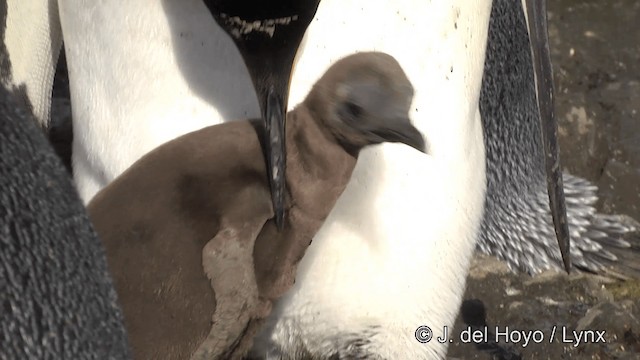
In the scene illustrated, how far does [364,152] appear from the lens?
3.93ft

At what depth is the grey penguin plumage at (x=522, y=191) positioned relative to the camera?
1.82 metres

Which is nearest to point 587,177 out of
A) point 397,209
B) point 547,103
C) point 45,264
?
point 547,103

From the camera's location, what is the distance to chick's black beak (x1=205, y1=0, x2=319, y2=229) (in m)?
0.97

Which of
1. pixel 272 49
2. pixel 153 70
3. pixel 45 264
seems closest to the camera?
pixel 45 264

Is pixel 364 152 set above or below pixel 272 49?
below

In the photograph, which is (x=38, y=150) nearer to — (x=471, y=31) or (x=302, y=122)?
(x=302, y=122)

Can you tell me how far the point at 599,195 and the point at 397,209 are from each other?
0.89 metres

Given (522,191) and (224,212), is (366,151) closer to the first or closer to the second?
(224,212)

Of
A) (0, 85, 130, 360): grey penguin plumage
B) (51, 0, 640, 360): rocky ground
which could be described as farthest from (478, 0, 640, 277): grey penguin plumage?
(0, 85, 130, 360): grey penguin plumage

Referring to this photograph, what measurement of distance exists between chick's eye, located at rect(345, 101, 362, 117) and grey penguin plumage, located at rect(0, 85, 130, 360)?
0.87 feet

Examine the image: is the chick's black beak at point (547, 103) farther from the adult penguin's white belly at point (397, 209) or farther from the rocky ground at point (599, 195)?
the rocky ground at point (599, 195)

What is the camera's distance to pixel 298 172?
1.05 metres

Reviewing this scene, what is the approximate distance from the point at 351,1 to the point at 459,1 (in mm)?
147

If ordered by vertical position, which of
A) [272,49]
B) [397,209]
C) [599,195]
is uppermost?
[272,49]
